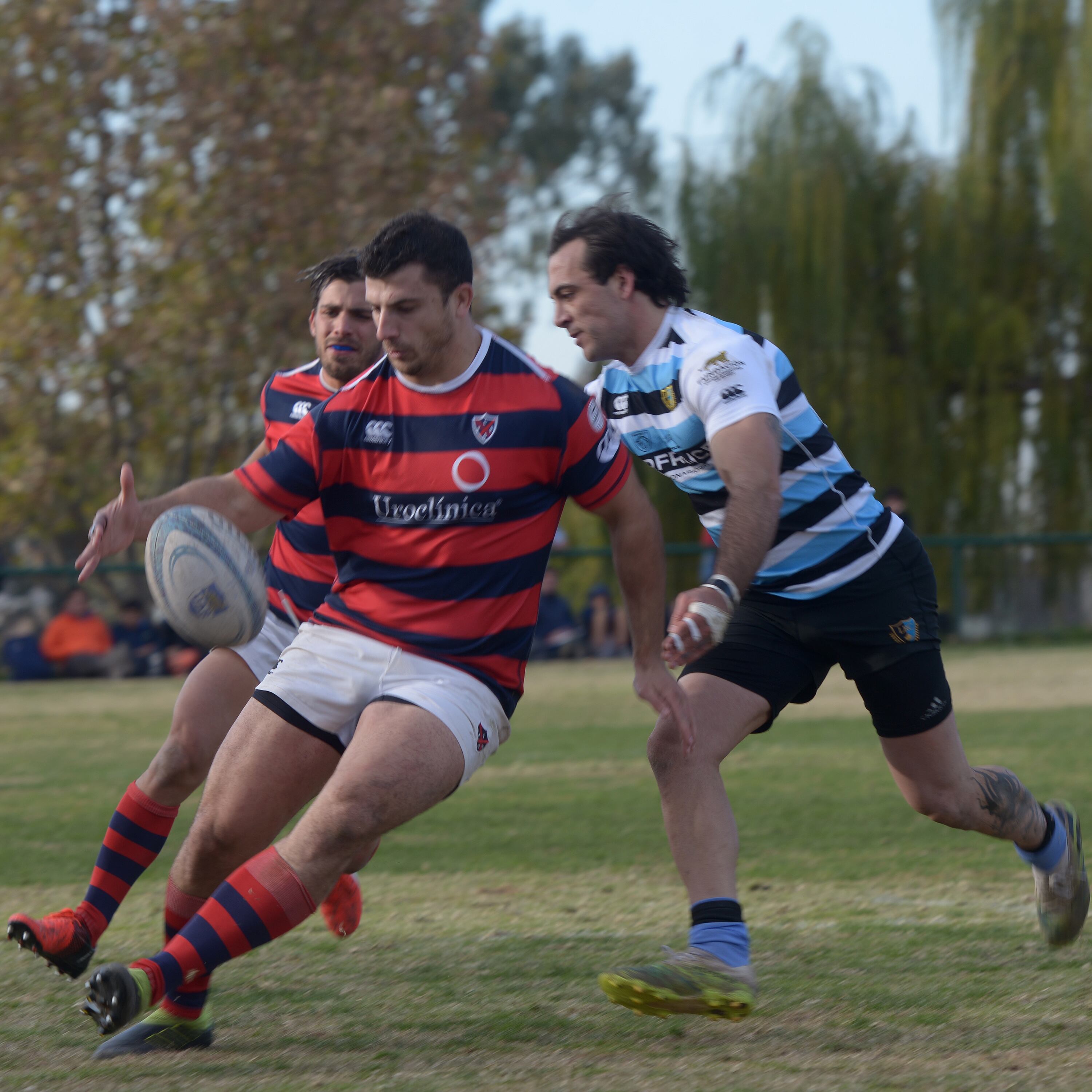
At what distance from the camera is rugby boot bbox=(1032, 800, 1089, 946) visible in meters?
4.36

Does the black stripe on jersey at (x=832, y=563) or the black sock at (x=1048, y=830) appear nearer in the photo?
the black stripe on jersey at (x=832, y=563)

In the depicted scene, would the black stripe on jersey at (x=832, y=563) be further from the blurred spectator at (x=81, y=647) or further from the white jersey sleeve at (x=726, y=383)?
the blurred spectator at (x=81, y=647)

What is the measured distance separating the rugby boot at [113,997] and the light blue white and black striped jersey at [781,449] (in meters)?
1.90

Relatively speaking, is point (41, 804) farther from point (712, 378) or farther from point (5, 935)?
point (712, 378)

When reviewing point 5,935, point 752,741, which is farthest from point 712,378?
point 752,741

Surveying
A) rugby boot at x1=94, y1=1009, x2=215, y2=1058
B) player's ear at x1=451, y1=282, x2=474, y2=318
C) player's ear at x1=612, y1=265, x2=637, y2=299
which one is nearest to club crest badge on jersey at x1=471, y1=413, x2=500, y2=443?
player's ear at x1=451, y1=282, x2=474, y2=318

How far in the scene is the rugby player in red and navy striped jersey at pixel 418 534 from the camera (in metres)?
3.55

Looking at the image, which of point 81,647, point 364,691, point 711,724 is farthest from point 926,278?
point 364,691

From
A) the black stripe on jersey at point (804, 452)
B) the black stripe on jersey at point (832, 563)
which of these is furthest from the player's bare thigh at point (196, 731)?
the black stripe on jersey at point (804, 452)

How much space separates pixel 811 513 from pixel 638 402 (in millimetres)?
570

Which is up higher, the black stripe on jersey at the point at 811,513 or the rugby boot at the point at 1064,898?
the black stripe on jersey at the point at 811,513

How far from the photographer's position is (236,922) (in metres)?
3.30

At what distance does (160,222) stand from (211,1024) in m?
17.1

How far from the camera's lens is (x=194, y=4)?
63.8 feet
